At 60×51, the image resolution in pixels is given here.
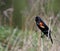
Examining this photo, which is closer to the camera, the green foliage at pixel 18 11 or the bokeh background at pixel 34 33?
the bokeh background at pixel 34 33

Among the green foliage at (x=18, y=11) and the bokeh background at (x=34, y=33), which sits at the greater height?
the bokeh background at (x=34, y=33)

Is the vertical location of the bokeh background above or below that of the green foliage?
above

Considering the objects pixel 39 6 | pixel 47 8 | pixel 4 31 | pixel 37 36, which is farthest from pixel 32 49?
pixel 4 31

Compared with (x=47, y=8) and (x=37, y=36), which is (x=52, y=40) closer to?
(x=37, y=36)

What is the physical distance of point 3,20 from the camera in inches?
396

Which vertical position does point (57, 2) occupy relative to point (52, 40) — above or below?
below

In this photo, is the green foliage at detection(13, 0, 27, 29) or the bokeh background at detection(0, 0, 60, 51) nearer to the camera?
the bokeh background at detection(0, 0, 60, 51)

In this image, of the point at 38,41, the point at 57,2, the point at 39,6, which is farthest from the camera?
the point at 57,2

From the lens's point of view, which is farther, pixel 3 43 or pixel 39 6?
pixel 3 43

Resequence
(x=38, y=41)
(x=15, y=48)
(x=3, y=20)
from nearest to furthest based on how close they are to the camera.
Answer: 1. (x=38, y=41)
2. (x=15, y=48)
3. (x=3, y=20)

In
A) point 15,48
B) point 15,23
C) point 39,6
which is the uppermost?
point 39,6

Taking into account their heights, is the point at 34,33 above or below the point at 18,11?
above

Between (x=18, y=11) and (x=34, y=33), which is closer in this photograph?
(x=34, y=33)

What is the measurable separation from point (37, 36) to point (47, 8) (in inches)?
33.2
